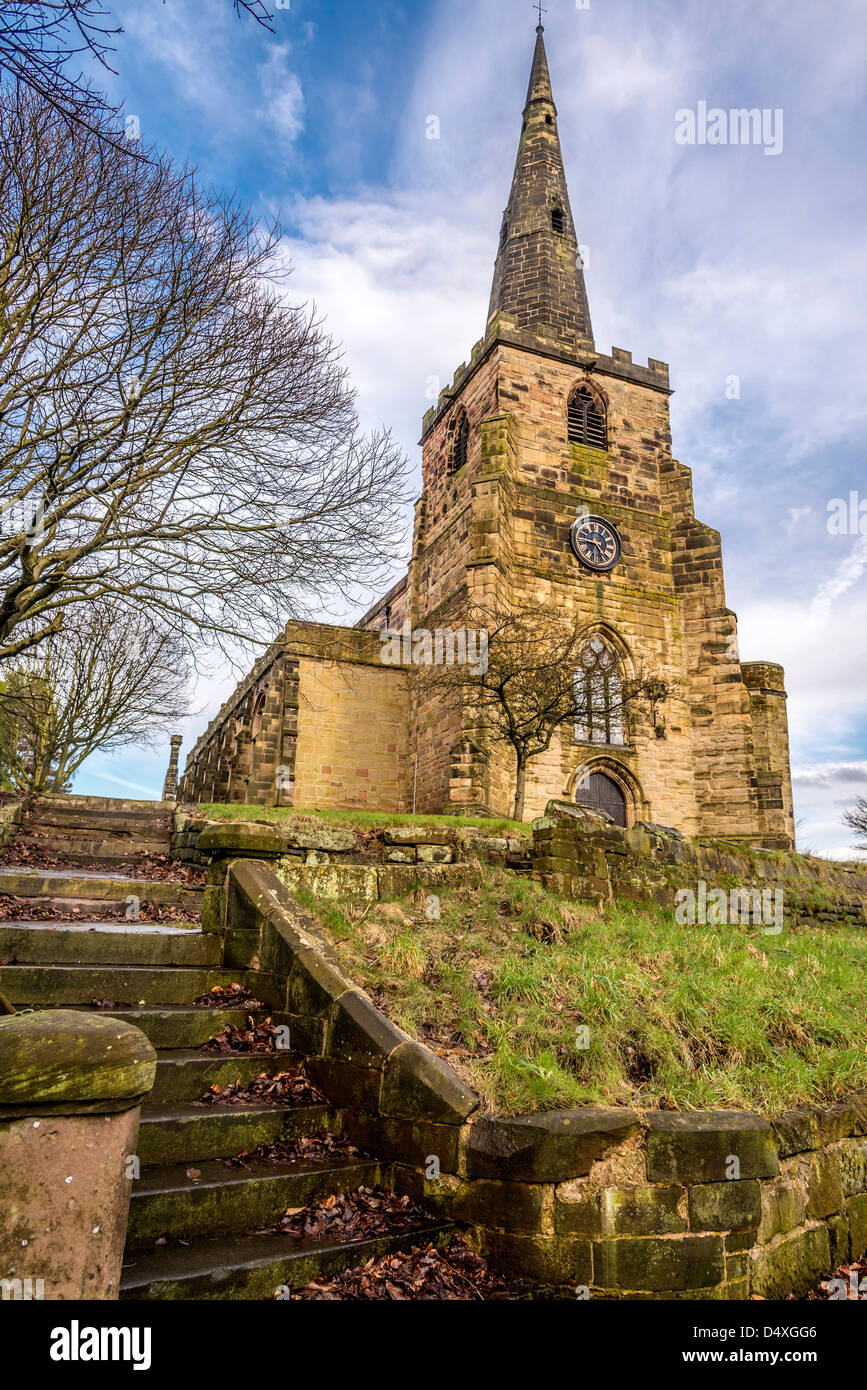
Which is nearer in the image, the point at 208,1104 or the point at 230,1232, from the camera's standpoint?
the point at 230,1232

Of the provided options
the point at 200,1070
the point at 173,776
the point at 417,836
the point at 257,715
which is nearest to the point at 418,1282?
the point at 200,1070

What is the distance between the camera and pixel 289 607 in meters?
11.3

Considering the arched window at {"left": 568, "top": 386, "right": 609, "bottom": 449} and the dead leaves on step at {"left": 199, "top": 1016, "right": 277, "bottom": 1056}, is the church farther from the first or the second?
the dead leaves on step at {"left": 199, "top": 1016, "right": 277, "bottom": 1056}

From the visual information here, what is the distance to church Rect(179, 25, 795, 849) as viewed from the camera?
17.9 m

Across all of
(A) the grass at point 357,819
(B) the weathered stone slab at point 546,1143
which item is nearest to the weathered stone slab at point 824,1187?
(B) the weathered stone slab at point 546,1143

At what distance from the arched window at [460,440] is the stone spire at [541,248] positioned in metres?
2.93

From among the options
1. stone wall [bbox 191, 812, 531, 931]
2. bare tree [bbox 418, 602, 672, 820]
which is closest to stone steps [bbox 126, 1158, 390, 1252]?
stone wall [bbox 191, 812, 531, 931]

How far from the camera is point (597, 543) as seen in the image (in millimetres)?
19344

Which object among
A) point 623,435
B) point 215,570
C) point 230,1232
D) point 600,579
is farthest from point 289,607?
point 623,435

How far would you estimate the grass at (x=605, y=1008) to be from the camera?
156 inches

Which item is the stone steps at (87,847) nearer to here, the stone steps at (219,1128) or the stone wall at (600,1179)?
the stone steps at (219,1128)
